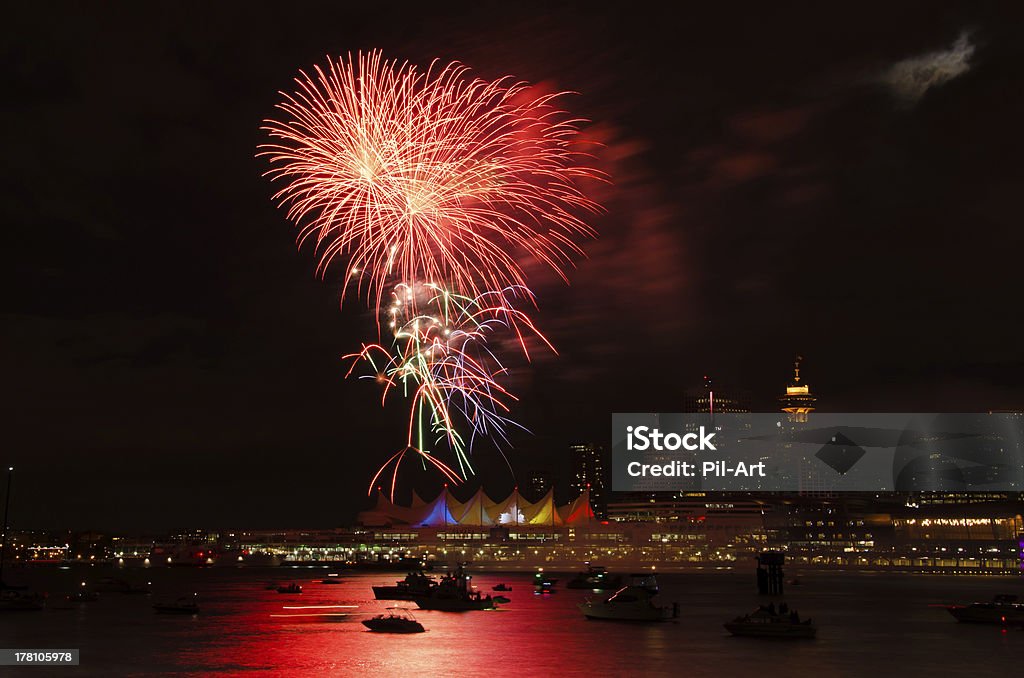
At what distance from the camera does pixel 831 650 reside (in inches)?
1997

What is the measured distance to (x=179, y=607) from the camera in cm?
7550

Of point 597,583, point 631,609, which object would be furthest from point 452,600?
point 597,583

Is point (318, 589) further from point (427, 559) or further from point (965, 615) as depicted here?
point (427, 559)

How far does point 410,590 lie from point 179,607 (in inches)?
718

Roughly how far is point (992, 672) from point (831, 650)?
27.0 feet

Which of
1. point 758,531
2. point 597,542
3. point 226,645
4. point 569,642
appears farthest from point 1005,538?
point 226,645

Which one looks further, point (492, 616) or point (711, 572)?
→ point (711, 572)

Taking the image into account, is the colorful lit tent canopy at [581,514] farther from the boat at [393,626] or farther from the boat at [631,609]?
the boat at [393,626]

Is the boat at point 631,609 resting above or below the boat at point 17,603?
above

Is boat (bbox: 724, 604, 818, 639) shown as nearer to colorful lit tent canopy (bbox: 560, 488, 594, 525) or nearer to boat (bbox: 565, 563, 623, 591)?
boat (bbox: 565, 563, 623, 591)

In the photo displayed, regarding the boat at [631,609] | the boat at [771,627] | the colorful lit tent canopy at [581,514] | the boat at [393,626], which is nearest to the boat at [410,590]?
the boat at [631,609]

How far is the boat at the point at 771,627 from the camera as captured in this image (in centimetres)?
5650

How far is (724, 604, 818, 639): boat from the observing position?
56.5m

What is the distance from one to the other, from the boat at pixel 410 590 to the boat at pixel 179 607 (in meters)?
16.1
